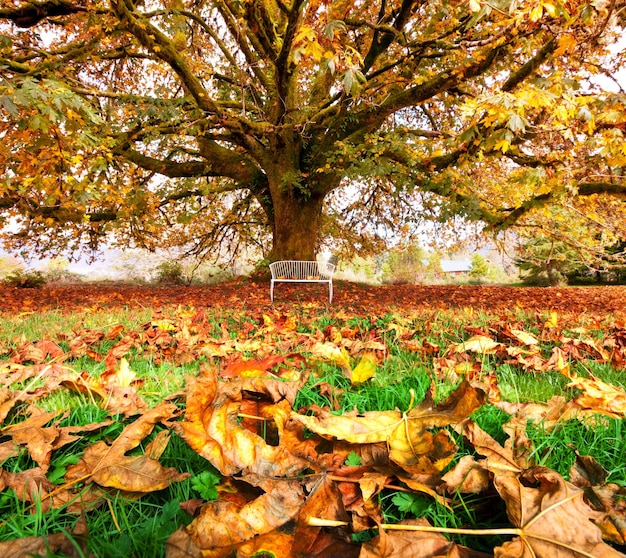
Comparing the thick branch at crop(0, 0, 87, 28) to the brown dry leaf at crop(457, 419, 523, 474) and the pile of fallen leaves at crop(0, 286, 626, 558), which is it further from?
the brown dry leaf at crop(457, 419, 523, 474)

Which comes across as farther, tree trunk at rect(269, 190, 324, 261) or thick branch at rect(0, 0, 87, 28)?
tree trunk at rect(269, 190, 324, 261)

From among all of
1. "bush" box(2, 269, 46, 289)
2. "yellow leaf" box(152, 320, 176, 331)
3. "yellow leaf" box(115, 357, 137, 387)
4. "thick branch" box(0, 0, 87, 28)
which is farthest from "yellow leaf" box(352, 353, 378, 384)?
"bush" box(2, 269, 46, 289)

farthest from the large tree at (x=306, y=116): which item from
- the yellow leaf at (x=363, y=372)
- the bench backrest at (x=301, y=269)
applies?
the yellow leaf at (x=363, y=372)

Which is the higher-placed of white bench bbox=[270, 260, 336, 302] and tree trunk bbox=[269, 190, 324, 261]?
tree trunk bbox=[269, 190, 324, 261]

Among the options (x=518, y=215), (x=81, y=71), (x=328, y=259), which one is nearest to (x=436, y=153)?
(x=518, y=215)

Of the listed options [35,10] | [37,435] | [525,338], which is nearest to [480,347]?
[525,338]

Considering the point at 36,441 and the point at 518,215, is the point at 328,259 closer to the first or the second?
the point at 518,215

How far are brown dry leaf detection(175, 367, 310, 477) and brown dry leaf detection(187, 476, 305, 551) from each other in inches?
3.7

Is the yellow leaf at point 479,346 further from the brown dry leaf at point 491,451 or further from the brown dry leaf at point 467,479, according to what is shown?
the brown dry leaf at point 467,479

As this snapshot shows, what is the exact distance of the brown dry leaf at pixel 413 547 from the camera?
24.3 inches

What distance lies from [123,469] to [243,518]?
38 cm

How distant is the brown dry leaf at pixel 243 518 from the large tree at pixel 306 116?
11.6ft

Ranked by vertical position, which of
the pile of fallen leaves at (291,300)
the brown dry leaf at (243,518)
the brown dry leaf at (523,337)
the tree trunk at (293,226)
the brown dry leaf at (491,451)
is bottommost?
the pile of fallen leaves at (291,300)

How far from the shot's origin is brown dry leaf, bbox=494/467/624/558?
615mm
